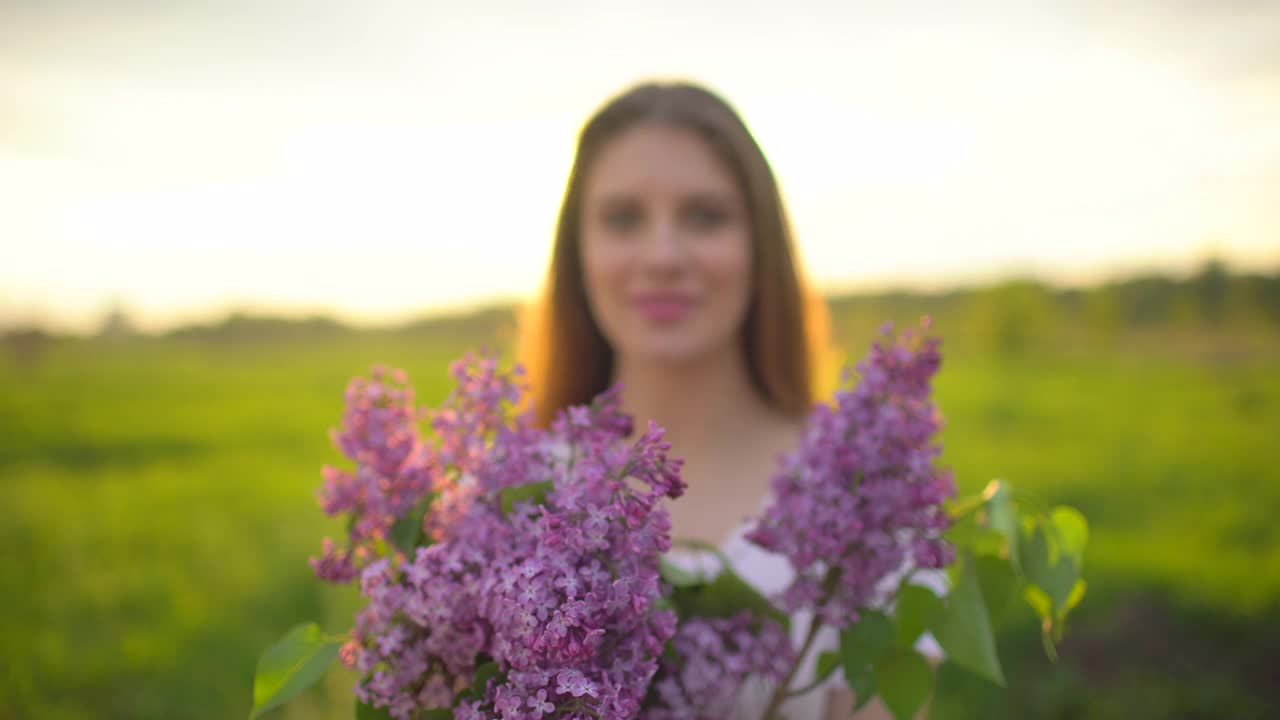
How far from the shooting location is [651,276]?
6.89ft

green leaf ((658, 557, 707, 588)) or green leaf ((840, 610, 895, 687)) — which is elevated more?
green leaf ((658, 557, 707, 588))

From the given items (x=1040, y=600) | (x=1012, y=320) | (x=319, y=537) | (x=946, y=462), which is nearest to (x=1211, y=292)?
(x=1012, y=320)

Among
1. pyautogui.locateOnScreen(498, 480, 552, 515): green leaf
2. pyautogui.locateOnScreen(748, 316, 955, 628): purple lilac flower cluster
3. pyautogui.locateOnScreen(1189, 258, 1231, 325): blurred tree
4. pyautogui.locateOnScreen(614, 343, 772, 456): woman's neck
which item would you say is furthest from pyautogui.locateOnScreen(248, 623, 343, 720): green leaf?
pyautogui.locateOnScreen(1189, 258, 1231, 325): blurred tree

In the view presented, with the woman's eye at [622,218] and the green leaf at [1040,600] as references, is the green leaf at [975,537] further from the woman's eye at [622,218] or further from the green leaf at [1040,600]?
the woman's eye at [622,218]

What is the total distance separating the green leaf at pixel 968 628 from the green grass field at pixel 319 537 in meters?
0.07

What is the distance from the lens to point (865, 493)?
90 cm

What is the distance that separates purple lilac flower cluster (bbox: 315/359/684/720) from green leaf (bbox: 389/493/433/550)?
16 millimetres

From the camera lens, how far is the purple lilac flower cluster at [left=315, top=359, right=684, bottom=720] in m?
0.75

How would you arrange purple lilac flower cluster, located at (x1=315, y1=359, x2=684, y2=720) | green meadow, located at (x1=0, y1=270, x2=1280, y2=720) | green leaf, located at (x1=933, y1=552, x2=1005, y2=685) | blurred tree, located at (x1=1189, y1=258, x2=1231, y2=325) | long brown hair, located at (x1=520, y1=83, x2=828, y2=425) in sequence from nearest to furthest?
purple lilac flower cluster, located at (x1=315, y1=359, x2=684, y2=720)
green leaf, located at (x1=933, y1=552, x2=1005, y2=685)
long brown hair, located at (x1=520, y1=83, x2=828, y2=425)
green meadow, located at (x1=0, y1=270, x2=1280, y2=720)
blurred tree, located at (x1=1189, y1=258, x2=1231, y2=325)

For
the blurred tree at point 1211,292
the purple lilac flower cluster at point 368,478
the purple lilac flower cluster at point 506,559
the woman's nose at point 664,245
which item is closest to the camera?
the purple lilac flower cluster at point 506,559

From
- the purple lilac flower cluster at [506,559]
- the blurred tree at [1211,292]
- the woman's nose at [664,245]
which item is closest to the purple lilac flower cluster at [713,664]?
the purple lilac flower cluster at [506,559]

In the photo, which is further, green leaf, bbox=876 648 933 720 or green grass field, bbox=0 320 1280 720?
green grass field, bbox=0 320 1280 720

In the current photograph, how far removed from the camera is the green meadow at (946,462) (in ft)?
20.4

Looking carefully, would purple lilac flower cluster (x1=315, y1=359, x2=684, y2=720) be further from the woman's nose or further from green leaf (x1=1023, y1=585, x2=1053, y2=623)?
the woman's nose
